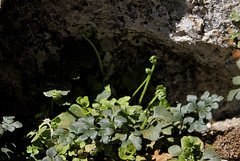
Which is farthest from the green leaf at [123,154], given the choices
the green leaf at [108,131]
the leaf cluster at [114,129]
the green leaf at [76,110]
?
the green leaf at [76,110]

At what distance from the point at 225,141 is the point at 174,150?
1.69 feet

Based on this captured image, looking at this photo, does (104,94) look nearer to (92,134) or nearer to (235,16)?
(92,134)

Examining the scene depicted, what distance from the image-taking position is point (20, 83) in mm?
2340

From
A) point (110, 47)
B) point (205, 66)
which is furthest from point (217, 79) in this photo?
point (110, 47)

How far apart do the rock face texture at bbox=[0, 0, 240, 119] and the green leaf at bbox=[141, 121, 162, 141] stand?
2.02ft

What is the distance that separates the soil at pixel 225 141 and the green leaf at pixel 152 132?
1.66 feet

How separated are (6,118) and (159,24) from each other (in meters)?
1.32

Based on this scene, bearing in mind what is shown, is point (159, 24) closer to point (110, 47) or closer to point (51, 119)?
point (110, 47)

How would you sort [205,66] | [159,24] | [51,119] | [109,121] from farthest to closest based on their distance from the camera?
[205,66], [51,119], [159,24], [109,121]

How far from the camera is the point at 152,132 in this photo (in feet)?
6.61

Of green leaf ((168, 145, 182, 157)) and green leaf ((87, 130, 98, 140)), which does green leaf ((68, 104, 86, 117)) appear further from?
green leaf ((168, 145, 182, 157))

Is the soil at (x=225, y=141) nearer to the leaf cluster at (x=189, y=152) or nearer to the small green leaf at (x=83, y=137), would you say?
the leaf cluster at (x=189, y=152)

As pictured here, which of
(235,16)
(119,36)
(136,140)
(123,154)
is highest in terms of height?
(235,16)

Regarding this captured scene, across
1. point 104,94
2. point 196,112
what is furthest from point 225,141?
point 104,94
